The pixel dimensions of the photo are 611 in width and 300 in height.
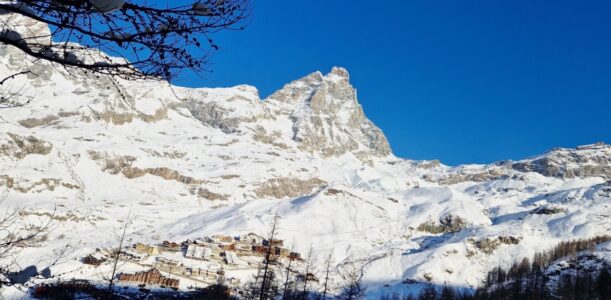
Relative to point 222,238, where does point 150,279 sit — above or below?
below

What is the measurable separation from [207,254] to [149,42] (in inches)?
3641

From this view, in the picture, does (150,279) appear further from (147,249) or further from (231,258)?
(231,258)

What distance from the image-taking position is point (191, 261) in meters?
88.2

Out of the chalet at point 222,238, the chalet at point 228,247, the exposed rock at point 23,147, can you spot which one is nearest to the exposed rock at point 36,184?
the exposed rock at point 23,147

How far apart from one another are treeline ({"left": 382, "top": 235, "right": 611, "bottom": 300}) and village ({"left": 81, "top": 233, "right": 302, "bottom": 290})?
27535 millimetres

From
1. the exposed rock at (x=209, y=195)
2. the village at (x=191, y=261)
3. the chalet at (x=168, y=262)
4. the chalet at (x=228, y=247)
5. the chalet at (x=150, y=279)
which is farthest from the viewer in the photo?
the exposed rock at (x=209, y=195)

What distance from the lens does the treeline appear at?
88.8 meters

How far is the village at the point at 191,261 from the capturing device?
64.1 m

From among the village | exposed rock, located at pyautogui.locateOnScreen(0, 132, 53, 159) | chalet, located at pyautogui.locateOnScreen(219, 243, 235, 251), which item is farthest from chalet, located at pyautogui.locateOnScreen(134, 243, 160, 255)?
exposed rock, located at pyautogui.locateOnScreen(0, 132, 53, 159)

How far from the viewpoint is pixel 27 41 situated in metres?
4.45

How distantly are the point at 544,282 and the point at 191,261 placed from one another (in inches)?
2517

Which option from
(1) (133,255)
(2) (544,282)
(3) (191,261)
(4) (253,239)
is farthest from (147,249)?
(2) (544,282)

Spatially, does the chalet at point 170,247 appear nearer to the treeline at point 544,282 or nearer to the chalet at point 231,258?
the chalet at point 231,258

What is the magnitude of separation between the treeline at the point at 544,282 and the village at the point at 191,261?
1084 inches
